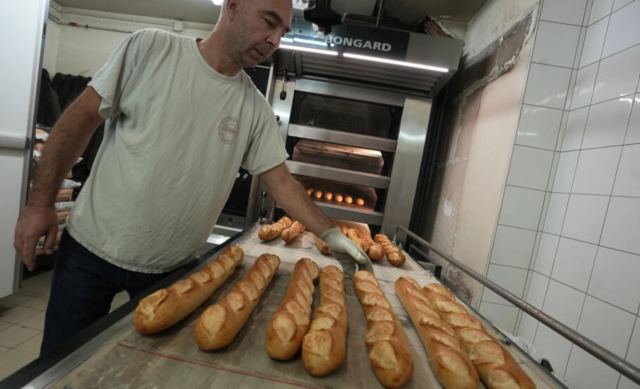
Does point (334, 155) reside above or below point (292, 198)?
above

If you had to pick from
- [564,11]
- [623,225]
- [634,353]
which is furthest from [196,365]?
[564,11]

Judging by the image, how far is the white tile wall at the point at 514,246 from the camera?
6.43 feet

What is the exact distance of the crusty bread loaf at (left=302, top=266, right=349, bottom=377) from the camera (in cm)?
78

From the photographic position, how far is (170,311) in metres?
0.84

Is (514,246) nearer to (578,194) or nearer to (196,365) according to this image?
(578,194)

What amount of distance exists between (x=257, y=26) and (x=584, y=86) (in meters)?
1.84

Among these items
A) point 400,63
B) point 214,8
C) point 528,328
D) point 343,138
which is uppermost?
point 214,8

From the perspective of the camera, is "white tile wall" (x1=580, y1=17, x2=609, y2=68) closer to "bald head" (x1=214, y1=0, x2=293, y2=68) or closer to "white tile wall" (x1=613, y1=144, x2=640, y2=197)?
"white tile wall" (x1=613, y1=144, x2=640, y2=197)

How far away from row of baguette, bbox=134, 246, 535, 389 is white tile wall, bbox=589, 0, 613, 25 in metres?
1.82

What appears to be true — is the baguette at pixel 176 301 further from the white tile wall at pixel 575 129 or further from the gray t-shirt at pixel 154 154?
the white tile wall at pixel 575 129

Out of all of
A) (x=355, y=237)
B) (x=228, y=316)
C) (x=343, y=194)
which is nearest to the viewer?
(x=228, y=316)

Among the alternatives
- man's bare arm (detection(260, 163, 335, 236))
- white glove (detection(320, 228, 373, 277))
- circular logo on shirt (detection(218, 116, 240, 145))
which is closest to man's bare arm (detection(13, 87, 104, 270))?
circular logo on shirt (detection(218, 116, 240, 145))

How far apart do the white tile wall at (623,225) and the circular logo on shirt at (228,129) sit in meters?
1.74

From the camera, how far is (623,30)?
156cm
